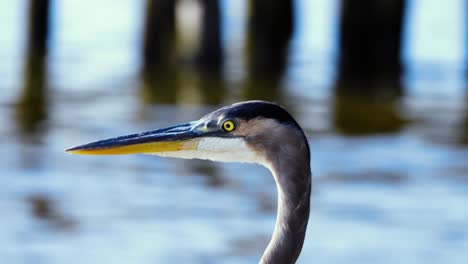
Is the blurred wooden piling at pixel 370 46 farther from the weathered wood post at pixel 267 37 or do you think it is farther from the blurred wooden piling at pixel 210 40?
the blurred wooden piling at pixel 210 40

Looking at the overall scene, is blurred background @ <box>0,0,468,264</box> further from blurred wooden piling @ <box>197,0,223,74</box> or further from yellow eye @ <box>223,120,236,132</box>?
yellow eye @ <box>223,120,236,132</box>

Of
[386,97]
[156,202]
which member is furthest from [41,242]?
[386,97]

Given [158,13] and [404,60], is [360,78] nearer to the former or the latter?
[404,60]

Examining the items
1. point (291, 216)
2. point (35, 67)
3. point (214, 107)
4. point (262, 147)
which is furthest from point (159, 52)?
point (291, 216)

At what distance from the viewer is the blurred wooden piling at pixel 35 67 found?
12.4 meters

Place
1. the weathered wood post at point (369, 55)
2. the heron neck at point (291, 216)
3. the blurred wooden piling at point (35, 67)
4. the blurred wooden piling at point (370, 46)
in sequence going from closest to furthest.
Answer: the heron neck at point (291, 216) < the blurred wooden piling at point (35, 67) < the weathered wood post at point (369, 55) < the blurred wooden piling at point (370, 46)

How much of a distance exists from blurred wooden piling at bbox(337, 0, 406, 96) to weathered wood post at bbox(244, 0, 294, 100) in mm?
893

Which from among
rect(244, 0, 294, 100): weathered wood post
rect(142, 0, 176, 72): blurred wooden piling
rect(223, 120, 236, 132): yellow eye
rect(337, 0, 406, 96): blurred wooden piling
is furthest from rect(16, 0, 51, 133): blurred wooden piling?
rect(223, 120, 236, 132): yellow eye

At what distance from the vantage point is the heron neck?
13.1ft

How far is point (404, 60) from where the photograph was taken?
1611 centimetres

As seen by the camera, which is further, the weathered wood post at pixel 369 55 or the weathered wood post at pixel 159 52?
the weathered wood post at pixel 159 52

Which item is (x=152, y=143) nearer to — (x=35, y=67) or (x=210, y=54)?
(x=210, y=54)

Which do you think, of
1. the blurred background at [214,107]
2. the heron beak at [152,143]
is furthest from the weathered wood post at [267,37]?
the heron beak at [152,143]

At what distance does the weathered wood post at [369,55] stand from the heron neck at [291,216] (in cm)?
923
